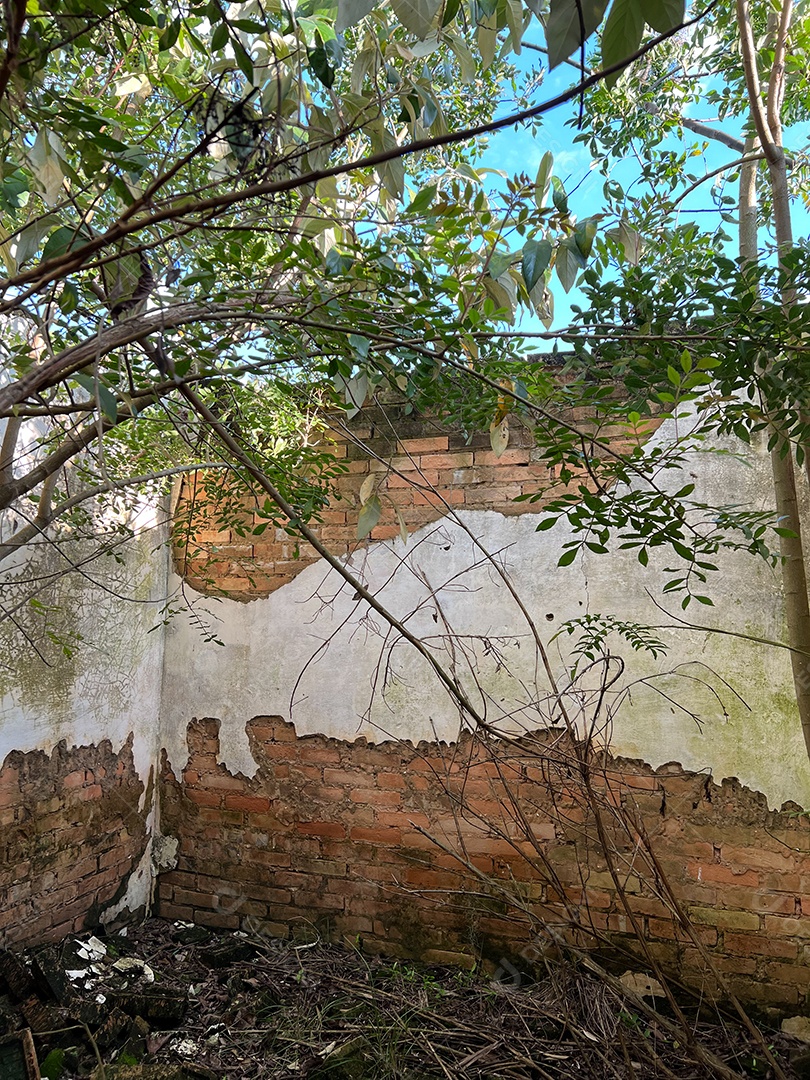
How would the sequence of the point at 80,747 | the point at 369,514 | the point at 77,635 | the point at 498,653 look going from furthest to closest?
1. the point at 80,747
2. the point at 77,635
3. the point at 498,653
4. the point at 369,514

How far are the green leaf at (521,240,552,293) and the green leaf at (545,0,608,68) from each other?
45cm

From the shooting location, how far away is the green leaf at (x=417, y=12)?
0.96 m

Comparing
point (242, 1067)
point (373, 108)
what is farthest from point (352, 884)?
point (373, 108)

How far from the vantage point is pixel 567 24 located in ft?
2.11

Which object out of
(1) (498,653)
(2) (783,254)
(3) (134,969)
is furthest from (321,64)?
(3) (134,969)

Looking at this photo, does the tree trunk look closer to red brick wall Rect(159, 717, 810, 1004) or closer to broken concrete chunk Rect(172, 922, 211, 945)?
red brick wall Rect(159, 717, 810, 1004)

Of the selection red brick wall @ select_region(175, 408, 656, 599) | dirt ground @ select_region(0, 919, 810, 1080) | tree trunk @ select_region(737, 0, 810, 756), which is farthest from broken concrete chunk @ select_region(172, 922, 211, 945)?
tree trunk @ select_region(737, 0, 810, 756)

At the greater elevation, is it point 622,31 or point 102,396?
point 622,31

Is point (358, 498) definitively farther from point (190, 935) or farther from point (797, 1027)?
point (797, 1027)

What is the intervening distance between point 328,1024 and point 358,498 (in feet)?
6.56

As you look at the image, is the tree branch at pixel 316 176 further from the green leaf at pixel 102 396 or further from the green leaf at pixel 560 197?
the green leaf at pixel 560 197

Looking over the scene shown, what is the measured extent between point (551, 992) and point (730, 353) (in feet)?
7.28

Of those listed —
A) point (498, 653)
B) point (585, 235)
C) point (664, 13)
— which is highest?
point (585, 235)

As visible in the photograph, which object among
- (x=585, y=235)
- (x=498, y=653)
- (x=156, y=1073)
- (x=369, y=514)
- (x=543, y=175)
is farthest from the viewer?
(x=498, y=653)
